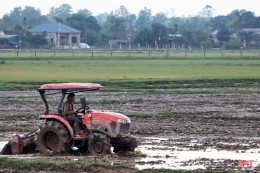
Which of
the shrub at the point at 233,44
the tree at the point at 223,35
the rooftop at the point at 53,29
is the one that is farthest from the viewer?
the rooftop at the point at 53,29

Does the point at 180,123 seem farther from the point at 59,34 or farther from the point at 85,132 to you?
the point at 59,34

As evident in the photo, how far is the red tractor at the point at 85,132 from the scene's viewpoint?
15.3 m

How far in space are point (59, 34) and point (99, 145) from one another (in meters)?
115

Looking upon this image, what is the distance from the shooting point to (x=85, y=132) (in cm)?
1563

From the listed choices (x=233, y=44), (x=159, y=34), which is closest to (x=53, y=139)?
(x=233, y=44)

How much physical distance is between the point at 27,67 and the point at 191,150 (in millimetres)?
42138

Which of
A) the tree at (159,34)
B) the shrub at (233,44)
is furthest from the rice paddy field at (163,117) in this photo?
the tree at (159,34)

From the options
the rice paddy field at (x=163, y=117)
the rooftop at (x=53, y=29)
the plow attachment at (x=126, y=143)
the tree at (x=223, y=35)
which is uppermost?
the rooftop at (x=53, y=29)

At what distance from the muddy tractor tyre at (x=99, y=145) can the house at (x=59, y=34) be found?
11134 centimetres

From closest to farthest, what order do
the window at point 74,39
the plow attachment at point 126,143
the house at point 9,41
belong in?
1. the plow attachment at point 126,143
2. the house at point 9,41
3. the window at point 74,39

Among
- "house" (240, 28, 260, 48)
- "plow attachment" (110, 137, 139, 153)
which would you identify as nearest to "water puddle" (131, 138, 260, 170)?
"plow attachment" (110, 137, 139, 153)

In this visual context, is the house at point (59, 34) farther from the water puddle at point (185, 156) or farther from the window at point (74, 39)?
the water puddle at point (185, 156)

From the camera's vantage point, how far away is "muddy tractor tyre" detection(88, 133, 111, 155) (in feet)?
49.9

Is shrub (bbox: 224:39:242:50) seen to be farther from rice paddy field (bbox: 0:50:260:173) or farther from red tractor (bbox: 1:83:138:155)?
red tractor (bbox: 1:83:138:155)
